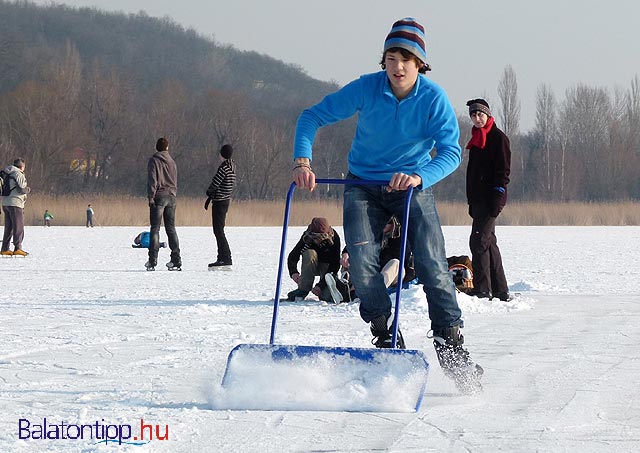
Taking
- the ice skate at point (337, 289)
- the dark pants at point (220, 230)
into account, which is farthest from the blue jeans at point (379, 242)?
the dark pants at point (220, 230)

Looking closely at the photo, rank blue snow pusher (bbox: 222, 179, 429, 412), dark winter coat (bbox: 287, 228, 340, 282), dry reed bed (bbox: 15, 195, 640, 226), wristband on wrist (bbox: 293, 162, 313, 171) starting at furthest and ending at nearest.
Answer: dry reed bed (bbox: 15, 195, 640, 226), dark winter coat (bbox: 287, 228, 340, 282), wristband on wrist (bbox: 293, 162, 313, 171), blue snow pusher (bbox: 222, 179, 429, 412)

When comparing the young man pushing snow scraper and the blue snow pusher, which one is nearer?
the blue snow pusher

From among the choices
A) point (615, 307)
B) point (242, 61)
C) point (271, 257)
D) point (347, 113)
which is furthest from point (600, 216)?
point (242, 61)

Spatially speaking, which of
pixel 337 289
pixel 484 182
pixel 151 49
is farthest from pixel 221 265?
pixel 151 49

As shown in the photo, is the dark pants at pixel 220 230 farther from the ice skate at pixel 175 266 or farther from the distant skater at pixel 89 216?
the distant skater at pixel 89 216

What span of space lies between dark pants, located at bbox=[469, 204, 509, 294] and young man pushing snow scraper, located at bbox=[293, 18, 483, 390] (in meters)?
3.87

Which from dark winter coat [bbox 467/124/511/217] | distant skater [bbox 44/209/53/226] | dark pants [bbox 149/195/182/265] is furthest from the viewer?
distant skater [bbox 44/209/53/226]

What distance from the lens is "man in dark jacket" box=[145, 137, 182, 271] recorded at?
1237 cm

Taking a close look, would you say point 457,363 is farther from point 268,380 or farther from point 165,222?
point 165,222

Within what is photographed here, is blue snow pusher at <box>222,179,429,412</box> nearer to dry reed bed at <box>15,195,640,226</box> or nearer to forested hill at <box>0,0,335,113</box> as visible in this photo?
dry reed bed at <box>15,195,640,226</box>

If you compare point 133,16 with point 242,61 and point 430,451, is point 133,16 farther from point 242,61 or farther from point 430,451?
point 430,451

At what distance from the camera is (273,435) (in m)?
3.46

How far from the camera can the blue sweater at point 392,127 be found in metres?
4.35

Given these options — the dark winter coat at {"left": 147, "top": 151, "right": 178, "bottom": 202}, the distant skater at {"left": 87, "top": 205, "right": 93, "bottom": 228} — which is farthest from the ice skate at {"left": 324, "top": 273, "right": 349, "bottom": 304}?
the distant skater at {"left": 87, "top": 205, "right": 93, "bottom": 228}
